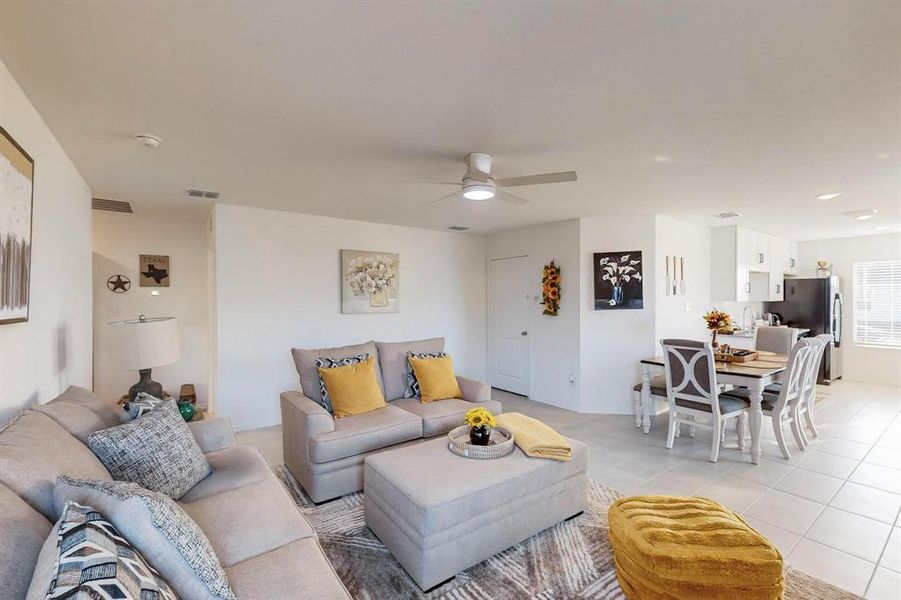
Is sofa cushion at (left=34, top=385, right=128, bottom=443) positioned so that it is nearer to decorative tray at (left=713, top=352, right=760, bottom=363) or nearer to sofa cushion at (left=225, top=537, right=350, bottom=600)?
sofa cushion at (left=225, top=537, right=350, bottom=600)

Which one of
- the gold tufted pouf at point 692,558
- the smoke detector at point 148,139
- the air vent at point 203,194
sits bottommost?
the gold tufted pouf at point 692,558

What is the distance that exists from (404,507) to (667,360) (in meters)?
2.87

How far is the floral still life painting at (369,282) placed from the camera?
479cm

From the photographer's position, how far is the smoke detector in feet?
7.67

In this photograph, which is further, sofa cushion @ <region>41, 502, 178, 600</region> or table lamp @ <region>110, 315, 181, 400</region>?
table lamp @ <region>110, 315, 181, 400</region>

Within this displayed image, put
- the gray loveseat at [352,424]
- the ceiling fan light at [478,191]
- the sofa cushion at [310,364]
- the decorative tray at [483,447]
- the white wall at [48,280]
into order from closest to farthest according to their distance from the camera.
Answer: the white wall at [48,280]
the decorative tray at [483,447]
the ceiling fan light at [478,191]
the gray loveseat at [352,424]
the sofa cushion at [310,364]

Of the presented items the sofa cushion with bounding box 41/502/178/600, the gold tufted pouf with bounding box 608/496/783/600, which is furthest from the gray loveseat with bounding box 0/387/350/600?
the gold tufted pouf with bounding box 608/496/783/600

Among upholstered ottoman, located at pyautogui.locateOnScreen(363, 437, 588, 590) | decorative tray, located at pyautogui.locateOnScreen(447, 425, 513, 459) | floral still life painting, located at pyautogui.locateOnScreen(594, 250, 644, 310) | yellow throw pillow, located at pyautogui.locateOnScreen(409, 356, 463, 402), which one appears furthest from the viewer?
floral still life painting, located at pyautogui.locateOnScreen(594, 250, 644, 310)

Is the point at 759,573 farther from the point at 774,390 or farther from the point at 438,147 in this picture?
the point at 774,390

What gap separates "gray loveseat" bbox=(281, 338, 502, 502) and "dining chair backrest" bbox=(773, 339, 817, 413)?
245cm

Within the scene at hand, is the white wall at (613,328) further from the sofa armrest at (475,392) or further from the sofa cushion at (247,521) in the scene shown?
the sofa cushion at (247,521)

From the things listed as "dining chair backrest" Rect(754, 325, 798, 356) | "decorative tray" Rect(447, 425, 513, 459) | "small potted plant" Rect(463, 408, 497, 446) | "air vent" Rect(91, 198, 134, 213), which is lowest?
"decorative tray" Rect(447, 425, 513, 459)

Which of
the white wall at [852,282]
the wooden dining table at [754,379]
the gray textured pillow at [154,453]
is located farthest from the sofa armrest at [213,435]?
the white wall at [852,282]

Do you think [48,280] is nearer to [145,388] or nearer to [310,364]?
[145,388]
